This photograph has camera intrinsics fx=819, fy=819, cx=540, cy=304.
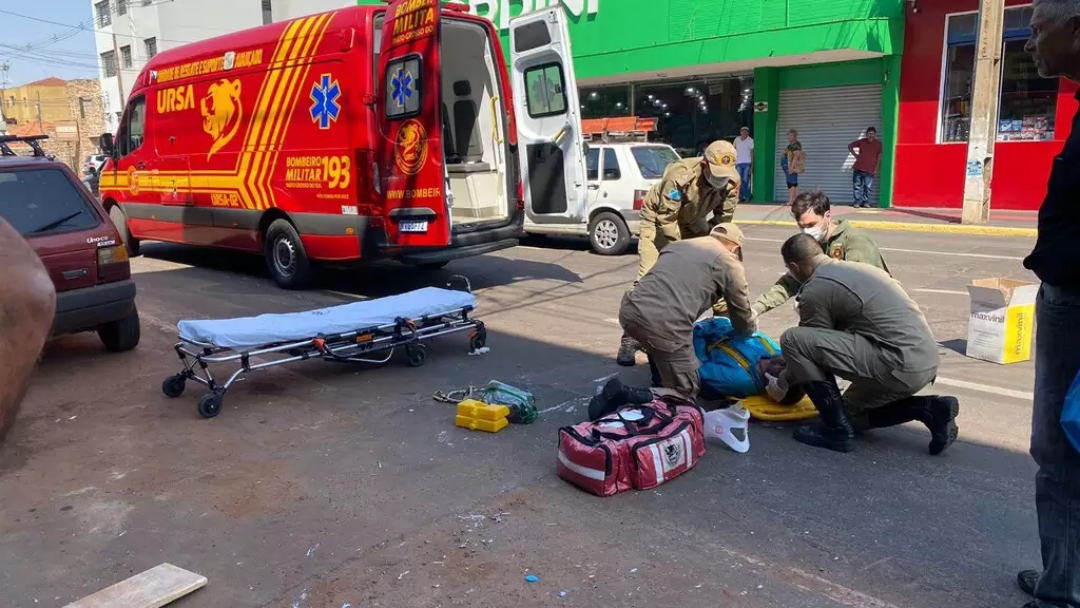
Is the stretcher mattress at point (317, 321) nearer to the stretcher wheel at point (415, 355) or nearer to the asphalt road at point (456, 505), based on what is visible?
the stretcher wheel at point (415, 355)

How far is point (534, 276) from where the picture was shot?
9.92m

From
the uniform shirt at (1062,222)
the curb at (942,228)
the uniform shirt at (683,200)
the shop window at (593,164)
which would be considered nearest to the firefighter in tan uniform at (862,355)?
the uniform shirt at (1062,222)

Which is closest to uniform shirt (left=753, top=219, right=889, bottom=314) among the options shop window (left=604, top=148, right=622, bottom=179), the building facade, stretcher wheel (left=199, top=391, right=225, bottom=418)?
stretcher wheel (left=199, top=391, right=225, bottom=418)

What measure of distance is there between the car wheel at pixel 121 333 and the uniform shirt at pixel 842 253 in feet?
15.9

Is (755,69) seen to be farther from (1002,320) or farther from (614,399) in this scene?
→ (614,399)

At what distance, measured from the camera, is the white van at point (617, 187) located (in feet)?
36.5

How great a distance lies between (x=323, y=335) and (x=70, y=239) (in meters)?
2.06

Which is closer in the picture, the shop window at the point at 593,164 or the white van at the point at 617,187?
the white van at the point at 617,187

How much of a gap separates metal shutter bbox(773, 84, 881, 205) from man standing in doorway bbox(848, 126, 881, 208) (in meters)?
0.46

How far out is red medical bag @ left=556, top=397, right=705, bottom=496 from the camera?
385cm

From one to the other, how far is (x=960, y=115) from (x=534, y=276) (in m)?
10.9

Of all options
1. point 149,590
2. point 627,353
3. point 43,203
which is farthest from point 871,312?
point 43,203

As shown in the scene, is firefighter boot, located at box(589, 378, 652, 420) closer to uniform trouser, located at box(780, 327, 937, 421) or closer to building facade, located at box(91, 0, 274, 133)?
uniform trouser, located at box(780, 327, 937, 421)

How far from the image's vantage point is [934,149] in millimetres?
16359
